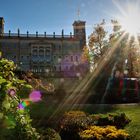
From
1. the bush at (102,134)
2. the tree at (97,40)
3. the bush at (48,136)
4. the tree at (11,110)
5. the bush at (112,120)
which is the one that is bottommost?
the bush at (102,134)

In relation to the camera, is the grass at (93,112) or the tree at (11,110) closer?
the tree at (11,110)

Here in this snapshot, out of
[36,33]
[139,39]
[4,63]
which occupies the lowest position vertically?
[4,63]

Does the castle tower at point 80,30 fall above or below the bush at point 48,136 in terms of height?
above

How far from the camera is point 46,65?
87.8 metres

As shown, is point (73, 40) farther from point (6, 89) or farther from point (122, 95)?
point (6, 89)

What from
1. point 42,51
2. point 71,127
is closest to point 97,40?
point 42,51

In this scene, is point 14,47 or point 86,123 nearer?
Result: point 86,123

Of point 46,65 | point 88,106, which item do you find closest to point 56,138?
point 88,106

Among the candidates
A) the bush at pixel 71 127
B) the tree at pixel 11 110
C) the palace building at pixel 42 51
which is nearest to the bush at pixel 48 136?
the bush at pixel 71 127

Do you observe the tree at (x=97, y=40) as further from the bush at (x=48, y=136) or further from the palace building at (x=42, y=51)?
the bush at (x=48, y=136)

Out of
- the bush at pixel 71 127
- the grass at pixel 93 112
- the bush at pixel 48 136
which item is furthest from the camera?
the grass at pixel 93 112

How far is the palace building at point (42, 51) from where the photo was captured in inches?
3442

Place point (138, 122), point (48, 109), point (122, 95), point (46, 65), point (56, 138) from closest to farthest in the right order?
1. point (56, 138)
2. point (138, 122)
3. point (48, 109)
4. point (122, 95)
5. point (46, 65)

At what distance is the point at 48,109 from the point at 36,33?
7457 centimetres
